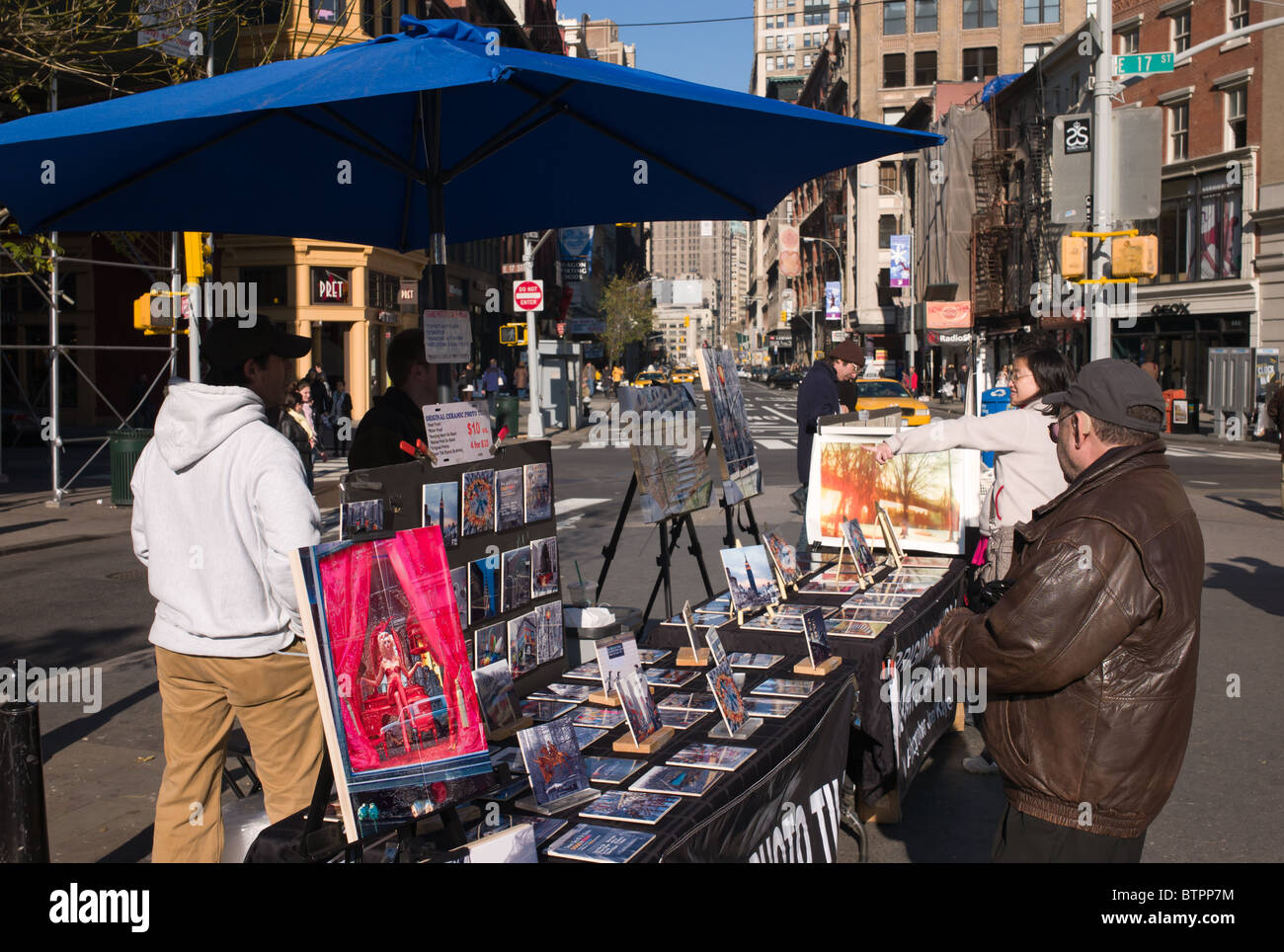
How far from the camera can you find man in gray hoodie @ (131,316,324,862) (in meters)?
3.51

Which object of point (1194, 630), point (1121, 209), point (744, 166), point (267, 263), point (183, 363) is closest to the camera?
point (1194, 630)

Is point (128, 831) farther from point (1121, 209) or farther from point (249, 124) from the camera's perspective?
point (1121, 209)

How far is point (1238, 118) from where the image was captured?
33969 millimetres

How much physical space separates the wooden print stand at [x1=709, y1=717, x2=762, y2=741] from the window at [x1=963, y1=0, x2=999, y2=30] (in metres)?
76.3

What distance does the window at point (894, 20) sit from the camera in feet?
240

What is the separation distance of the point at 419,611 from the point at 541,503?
2.05m

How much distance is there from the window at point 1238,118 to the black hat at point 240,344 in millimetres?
36738

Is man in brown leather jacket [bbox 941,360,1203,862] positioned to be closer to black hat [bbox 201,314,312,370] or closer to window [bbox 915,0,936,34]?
black hat [bbox 201,314,312,370]

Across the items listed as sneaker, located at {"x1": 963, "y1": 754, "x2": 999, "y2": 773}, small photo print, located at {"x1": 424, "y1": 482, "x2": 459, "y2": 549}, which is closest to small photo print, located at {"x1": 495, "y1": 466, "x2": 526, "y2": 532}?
small photo print, located at {"x1": 424, "y1": 482, "x2": 459, "y2": 549}

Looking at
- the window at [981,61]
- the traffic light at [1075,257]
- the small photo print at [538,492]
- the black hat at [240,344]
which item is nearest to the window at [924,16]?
the window at [981,61]

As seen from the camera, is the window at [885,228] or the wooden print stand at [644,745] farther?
the window at [885,228]

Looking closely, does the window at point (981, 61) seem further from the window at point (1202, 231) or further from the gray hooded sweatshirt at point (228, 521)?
the gray hooded sweatshirt at point (228, 521)
